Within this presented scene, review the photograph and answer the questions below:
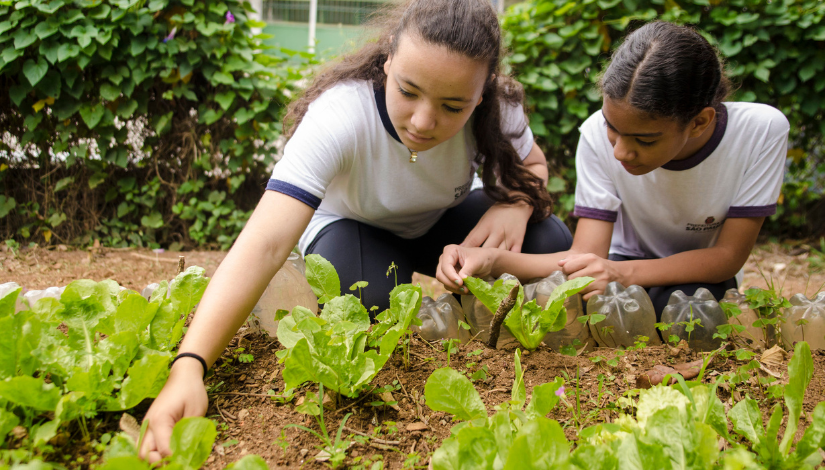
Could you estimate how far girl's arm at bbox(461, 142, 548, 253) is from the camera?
1.93 m

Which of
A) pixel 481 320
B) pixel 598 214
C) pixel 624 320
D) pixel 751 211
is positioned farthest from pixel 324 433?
pixel 751 211

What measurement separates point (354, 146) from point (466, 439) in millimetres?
1149

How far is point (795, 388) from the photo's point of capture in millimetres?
887

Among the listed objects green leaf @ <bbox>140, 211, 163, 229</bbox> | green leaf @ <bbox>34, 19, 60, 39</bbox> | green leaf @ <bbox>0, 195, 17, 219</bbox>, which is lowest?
green leaf @ <bbox>140, 211, 163, 229</bbox>

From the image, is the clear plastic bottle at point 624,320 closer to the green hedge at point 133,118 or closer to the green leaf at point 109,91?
the green hedge at point 133,118

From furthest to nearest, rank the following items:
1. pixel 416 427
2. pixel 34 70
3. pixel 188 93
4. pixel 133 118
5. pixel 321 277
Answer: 1. pixel 133 118
2. pixel 188 93
3. pixel 34 70
4. pixel 321 277
5. pixel 416 427

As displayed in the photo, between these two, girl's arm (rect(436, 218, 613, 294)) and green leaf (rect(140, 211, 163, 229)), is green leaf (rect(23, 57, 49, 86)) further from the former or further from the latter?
girl's arm (rect(436, 218, 613, 294))

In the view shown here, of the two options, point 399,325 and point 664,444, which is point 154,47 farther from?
point 664,444

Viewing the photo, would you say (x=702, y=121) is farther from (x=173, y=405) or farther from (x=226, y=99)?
(x=226, y=99)

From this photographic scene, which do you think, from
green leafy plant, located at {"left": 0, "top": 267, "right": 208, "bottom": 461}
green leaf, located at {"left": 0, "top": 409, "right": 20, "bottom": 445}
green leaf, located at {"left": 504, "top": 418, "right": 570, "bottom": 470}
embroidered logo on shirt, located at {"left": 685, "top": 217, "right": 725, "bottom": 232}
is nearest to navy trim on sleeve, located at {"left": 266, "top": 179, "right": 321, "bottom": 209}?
green leafy plant, located at {"left": 0, "top": 267, "right": 208, "bottom": 461}

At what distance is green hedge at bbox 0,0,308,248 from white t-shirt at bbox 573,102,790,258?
6.96ft

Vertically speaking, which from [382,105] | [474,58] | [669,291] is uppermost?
[474,58]

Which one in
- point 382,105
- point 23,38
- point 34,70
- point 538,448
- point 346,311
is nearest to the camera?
point 538,448

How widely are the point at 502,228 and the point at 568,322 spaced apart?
630 millimetres
